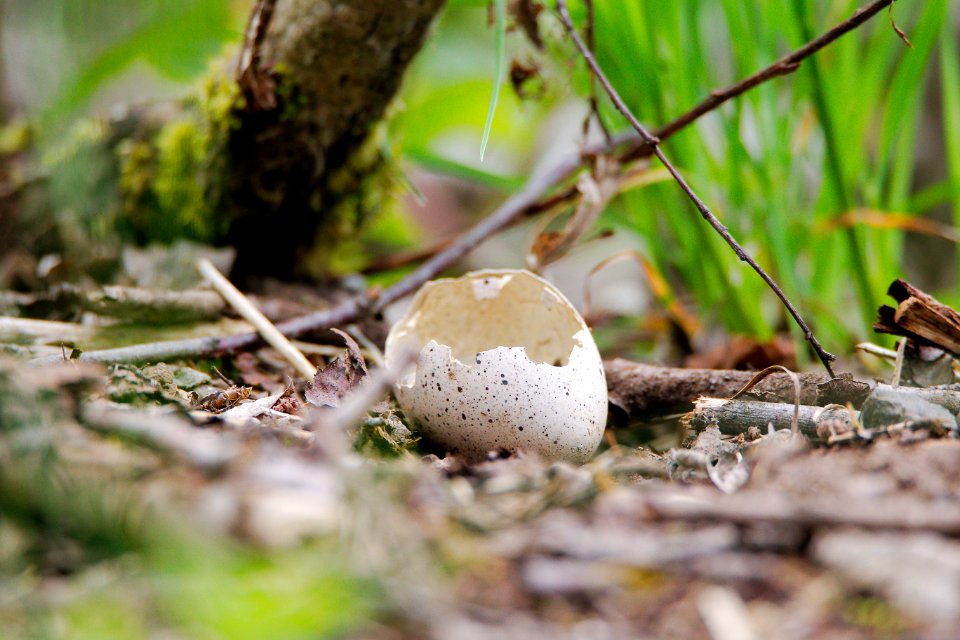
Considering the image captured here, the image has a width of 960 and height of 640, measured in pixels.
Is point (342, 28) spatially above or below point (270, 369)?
above

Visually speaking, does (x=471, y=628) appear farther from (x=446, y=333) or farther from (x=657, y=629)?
(x=446, y=333)

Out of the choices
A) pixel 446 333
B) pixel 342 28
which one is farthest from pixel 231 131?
pixel 446 333

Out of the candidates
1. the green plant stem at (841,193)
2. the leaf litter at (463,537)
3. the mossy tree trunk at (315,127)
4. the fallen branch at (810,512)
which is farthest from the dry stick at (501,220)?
the fallen branch at (810,512)

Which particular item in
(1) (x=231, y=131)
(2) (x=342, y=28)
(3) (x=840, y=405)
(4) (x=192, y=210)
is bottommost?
(3) (x=840, y=405)

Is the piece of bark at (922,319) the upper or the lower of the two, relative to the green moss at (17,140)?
lower

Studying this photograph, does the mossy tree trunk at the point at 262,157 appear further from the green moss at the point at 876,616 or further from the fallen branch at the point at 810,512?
the green moss at the point at 876,616

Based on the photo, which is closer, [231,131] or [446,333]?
[446,333]
